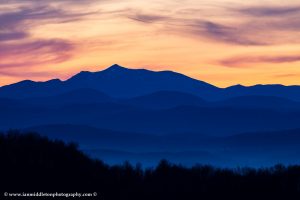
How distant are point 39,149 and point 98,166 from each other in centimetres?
220

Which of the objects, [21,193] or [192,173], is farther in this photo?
[192,173]

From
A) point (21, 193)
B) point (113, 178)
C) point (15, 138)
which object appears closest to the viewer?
point (21, 193)

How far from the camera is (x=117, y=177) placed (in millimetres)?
22984

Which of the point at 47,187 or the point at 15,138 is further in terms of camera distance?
the point at 15,138

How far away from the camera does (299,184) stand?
2228 centimetres

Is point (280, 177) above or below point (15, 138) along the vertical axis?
below

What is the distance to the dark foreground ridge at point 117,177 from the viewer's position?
20984mm

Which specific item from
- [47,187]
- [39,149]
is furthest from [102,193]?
[39,149]

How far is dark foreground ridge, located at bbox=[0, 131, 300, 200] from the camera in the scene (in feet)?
68.8

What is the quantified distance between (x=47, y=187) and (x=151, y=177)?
14.3ft

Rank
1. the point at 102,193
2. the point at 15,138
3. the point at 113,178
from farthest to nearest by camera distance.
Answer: the point at 15,138
the point at 113,178
the point at 102,193

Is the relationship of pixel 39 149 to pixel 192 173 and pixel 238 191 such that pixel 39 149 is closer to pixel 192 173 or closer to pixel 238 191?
pixel 192 173

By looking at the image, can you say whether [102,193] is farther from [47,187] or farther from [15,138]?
[15,138]

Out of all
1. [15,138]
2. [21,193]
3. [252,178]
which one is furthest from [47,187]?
[252,178]
